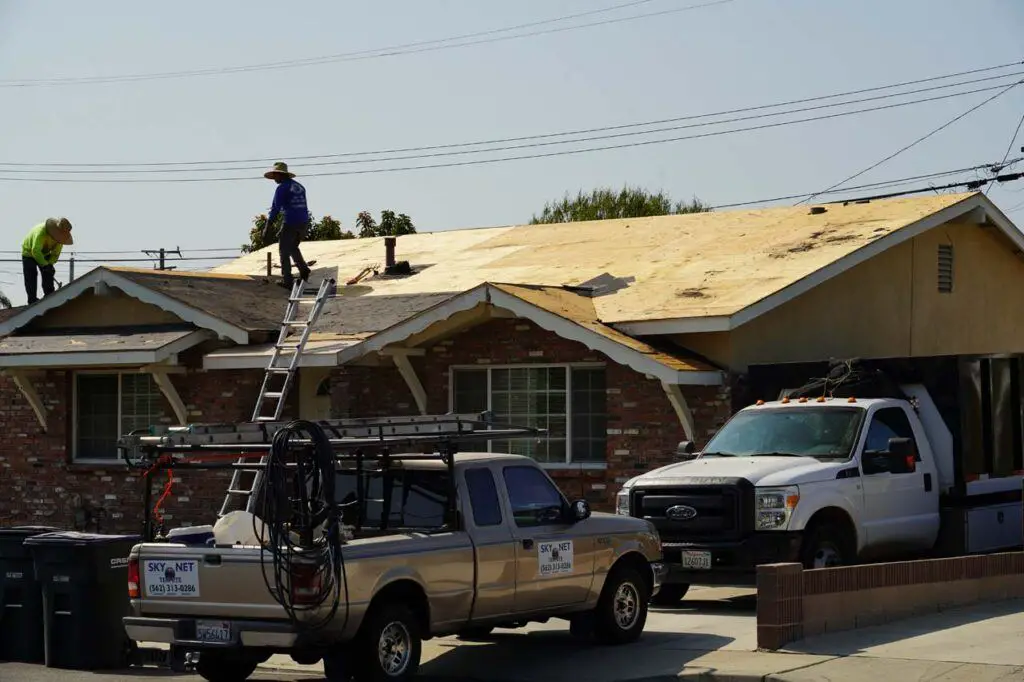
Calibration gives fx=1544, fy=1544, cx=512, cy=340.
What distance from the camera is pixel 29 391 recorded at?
2302cm

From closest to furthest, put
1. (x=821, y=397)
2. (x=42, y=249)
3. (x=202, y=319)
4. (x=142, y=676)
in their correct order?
(x=142, y=676), (x=821, y=397), (x=202, y=319), (x=42, y=249)

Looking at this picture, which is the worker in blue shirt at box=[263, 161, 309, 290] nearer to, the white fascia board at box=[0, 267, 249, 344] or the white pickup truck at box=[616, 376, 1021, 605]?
the white fascia board at box=[0, 267, 249, 344]

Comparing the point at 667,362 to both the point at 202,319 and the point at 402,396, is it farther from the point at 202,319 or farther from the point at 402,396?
the point at 202,319

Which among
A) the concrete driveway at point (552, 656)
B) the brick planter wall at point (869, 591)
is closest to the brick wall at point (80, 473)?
the concrete driveway at point (552, 656)

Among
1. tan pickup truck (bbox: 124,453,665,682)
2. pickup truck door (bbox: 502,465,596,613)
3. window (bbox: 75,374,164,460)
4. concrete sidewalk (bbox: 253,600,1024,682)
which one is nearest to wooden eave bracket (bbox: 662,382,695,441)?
concrete sidewalk (bbox: 253,600,1024,682)

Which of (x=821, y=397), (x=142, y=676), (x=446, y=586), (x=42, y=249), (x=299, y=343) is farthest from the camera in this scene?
(x=42, y=249)

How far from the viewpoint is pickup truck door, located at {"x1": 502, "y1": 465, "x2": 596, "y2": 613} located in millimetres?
11969

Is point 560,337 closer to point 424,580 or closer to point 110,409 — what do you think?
point 110,409

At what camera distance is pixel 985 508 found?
642 inches

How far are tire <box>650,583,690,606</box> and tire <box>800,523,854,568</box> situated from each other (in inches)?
60.0

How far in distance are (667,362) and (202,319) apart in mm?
6785

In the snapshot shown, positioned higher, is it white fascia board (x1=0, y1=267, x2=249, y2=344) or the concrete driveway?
white fascia board (x1=0, y1=267, x2=249, y2=344)

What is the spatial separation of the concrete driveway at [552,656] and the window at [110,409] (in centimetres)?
1024

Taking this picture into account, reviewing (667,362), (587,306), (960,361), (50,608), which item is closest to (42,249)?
(587,306)
